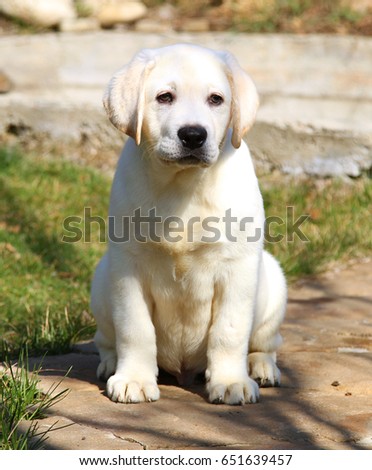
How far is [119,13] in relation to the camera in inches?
384

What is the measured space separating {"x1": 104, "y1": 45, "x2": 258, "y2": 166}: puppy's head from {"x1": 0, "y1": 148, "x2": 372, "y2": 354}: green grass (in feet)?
4.85

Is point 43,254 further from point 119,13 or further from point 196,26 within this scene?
point 119,13

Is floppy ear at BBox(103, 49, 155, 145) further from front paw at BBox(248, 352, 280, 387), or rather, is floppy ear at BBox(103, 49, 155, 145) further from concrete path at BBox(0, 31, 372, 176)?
concrete path at BBox(0, 31, 372, 176)

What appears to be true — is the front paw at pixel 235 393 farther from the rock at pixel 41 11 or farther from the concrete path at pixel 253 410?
the rock at pixel 41 11

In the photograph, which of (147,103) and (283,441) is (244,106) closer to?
(147,103)

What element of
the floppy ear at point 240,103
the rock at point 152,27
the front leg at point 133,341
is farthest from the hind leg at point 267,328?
the rock at point 152,27

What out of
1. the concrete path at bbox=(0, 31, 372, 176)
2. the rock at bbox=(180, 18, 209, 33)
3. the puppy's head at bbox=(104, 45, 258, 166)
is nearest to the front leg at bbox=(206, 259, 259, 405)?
the puppy's head at bbox=(104, 45, 258, 166)

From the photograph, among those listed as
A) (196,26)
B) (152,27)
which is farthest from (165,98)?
(152,27)

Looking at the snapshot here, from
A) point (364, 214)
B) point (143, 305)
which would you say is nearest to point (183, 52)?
point (143, 305)

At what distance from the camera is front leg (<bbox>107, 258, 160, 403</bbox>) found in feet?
12.6

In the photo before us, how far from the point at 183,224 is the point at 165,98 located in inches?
21.0

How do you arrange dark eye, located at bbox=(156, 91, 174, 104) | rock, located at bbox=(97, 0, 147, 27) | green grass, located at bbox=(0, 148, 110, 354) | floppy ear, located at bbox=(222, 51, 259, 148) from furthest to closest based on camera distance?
rock, located at bbox=(97, 0, 147, 27), green grass, located at bbox=(0, 148, 110, 354), floppy ear, located at bbox=(222, 51, 259, 148), dark eye, located at bbox=(156, 91, 174, 104)

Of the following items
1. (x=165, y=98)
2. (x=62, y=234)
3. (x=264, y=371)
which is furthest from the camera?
(x=62, y=234)

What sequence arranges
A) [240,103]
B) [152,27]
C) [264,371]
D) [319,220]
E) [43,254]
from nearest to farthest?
[240,103] → [264,371] → [43,254] → [319,220] → [152,27]
